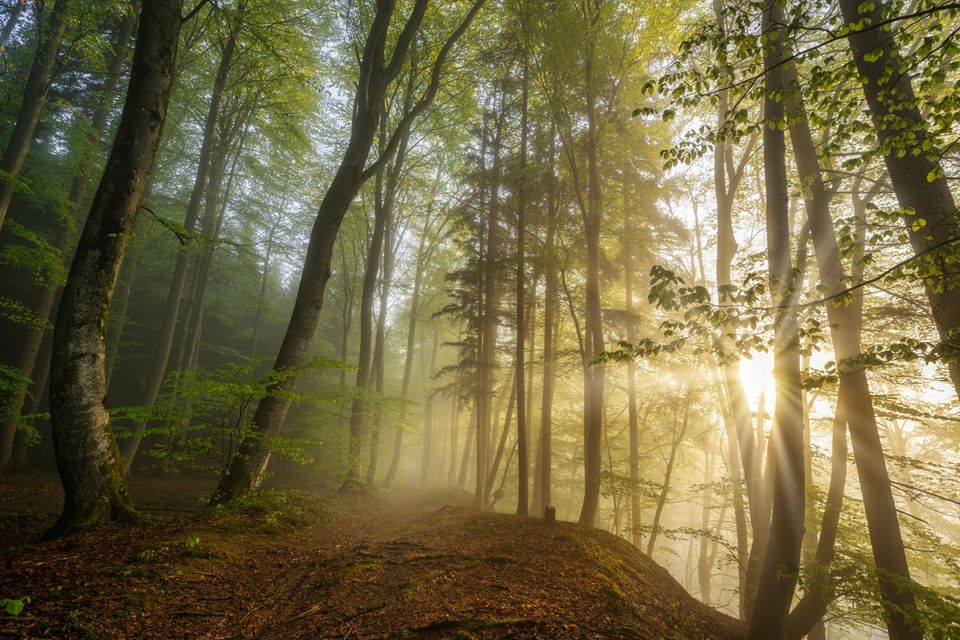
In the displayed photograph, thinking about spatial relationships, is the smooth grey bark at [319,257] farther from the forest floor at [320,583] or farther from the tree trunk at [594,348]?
the tree trunk at [594,348]

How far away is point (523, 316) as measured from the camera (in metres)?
9.24

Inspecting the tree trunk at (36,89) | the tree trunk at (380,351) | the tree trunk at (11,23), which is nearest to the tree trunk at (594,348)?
the tree trunk at (380,351)

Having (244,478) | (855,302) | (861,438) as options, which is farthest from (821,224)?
(244,478)

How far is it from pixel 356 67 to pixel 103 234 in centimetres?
1205

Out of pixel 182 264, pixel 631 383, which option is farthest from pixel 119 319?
pixel 631 383

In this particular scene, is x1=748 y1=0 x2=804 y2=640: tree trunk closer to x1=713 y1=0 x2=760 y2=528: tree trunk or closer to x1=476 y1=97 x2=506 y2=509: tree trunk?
x1=713 y1=0 x2=760 y2=528: tree trunk

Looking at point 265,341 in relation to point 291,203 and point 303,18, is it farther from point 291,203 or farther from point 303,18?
point 303,18

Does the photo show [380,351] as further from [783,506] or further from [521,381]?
[783,506]

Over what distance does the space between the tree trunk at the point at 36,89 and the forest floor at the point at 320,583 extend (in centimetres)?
742

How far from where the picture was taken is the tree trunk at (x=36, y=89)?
7.64m

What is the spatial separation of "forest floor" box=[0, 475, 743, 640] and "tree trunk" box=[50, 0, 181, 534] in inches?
18.5

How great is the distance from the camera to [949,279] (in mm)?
2512

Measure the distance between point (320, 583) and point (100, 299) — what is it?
12.8ft

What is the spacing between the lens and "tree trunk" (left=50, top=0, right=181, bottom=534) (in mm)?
3889
